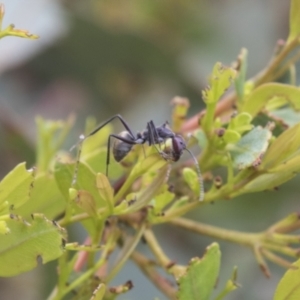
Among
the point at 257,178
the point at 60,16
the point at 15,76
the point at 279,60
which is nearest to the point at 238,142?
the point at 257,178

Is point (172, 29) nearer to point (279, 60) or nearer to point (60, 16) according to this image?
point (60, 16)

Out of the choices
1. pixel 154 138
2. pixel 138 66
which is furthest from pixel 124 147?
pixel 138 66

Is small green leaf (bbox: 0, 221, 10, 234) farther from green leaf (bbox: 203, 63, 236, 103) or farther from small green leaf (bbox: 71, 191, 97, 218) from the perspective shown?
green leaf (bbox: 203, 63, 236, 103)

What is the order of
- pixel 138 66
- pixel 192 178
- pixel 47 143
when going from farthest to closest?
pixel 138 66
pixel 47 143
pixel 192 178

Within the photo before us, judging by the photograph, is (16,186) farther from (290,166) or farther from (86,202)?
(290,166)

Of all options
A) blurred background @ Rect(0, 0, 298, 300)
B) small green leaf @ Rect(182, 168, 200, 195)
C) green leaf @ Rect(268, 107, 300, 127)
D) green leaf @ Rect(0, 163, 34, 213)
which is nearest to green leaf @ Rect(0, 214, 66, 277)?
green leaf @ Rect(0, 163, 34, 213)

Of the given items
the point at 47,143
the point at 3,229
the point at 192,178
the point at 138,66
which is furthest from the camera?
the point at 138,66
